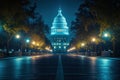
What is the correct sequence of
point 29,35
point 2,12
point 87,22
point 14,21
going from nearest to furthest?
point 2,12, point 14,21, point 87,22, point 29,35

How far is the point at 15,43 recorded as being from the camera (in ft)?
376

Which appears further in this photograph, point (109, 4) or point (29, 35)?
point (29, 35)

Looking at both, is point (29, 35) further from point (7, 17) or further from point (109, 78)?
point (109, 78)

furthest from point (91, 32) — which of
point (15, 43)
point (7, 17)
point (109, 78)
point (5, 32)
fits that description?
point (109, 78)

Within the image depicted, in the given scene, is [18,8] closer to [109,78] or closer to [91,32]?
[91,32]

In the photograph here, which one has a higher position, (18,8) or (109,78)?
(18,8)

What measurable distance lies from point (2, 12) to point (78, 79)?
2007 inches

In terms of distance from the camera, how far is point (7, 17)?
7106cm

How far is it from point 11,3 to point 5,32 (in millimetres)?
11439

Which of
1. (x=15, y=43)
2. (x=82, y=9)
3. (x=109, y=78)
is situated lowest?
(x=109, y=78)

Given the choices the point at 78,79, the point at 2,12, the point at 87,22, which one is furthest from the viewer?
the point at 87,22

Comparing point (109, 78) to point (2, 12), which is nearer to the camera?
point (109, 78)

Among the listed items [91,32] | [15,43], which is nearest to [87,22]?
[91,32]

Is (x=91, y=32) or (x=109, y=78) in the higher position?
(x=91, y=32)
